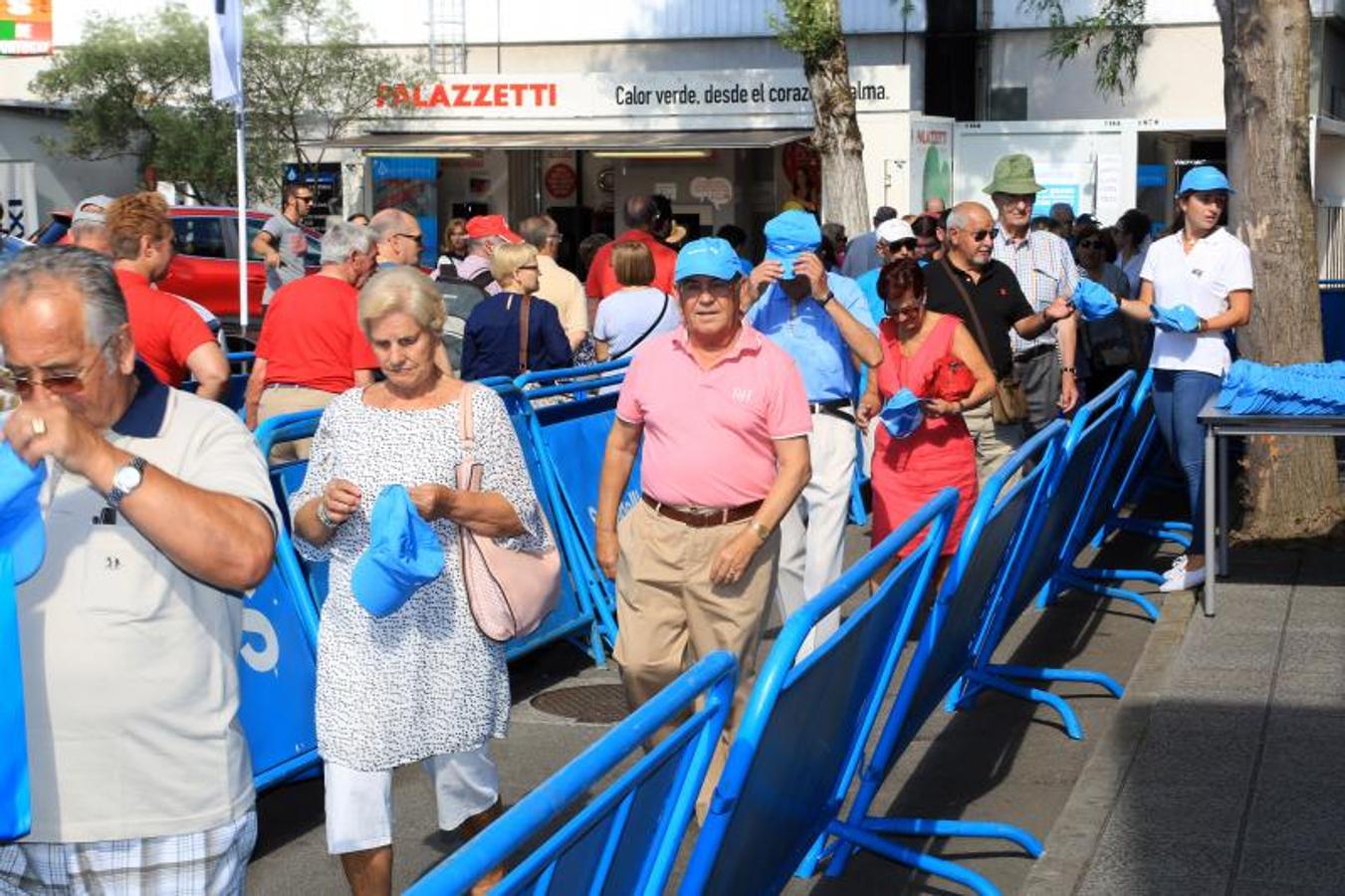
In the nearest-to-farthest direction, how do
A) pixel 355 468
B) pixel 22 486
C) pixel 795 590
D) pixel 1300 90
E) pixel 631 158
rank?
1. pixel 22 486
2. pixel 355 468
3. pixel 795 590
4. pixel 1300 90
5. pixel 631 158

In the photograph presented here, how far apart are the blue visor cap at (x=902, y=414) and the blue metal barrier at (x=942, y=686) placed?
113 centimetres

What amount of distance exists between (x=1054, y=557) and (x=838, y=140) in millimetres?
13376

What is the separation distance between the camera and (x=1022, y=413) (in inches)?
351

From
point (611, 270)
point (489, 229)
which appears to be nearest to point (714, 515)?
point (611, 270)

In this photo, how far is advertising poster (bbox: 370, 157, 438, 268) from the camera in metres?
30.9

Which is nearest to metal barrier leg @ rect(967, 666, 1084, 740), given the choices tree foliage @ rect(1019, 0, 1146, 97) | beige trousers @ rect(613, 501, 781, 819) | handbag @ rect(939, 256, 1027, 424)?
beige trousers @ rect(613, 501, 781, 819)

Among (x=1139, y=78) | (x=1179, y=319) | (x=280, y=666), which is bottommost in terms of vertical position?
(x=280, y=666)

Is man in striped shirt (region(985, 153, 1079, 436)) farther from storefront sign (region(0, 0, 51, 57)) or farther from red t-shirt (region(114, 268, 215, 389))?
storefront sign (region(0, 0, 51, 57))

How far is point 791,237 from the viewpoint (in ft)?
23.5

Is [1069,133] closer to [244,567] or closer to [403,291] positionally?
[403,291]

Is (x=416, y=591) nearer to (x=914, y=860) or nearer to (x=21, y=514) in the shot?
(x=914, y=860)

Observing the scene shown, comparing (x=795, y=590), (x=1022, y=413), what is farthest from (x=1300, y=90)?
(x=795, y=590)

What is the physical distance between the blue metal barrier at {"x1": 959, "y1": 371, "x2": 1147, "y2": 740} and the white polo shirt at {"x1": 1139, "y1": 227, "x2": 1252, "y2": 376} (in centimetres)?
53

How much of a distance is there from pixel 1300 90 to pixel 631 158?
21252 millimetres
